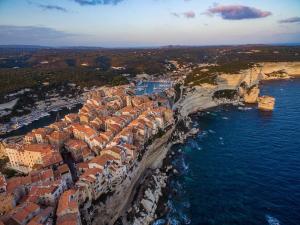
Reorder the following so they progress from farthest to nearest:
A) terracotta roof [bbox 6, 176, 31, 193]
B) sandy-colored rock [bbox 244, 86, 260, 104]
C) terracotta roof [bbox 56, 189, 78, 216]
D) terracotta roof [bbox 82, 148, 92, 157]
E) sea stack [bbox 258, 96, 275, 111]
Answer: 1. sandy-colored rock [bbox 244, 86, 260, 104]
2. sea stack [bbox 258, 96, 275, 111]
3. terracotta roof [bbox 82, 148, 92, 157]
4. terracotta roof [bbox 6, 176, 31, 193]
5. terracotta roof [bbox 56, 189, 78, 216]

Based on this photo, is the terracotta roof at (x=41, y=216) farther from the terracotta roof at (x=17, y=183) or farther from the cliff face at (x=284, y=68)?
the cliff face at (x=284, y=68)

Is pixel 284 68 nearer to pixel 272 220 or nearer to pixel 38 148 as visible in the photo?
pixel 272 220

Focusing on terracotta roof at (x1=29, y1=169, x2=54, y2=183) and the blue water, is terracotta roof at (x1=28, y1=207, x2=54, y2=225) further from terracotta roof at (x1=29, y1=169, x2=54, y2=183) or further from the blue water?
the blue water

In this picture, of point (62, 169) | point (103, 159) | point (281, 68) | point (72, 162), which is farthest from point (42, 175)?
point (281, 68)

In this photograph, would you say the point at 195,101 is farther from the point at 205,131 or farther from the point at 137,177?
the point at 137,177

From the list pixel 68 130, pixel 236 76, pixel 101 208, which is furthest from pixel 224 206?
pixel 236 76

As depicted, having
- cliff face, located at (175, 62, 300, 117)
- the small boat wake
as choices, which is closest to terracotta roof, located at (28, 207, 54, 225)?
the small boat wake
